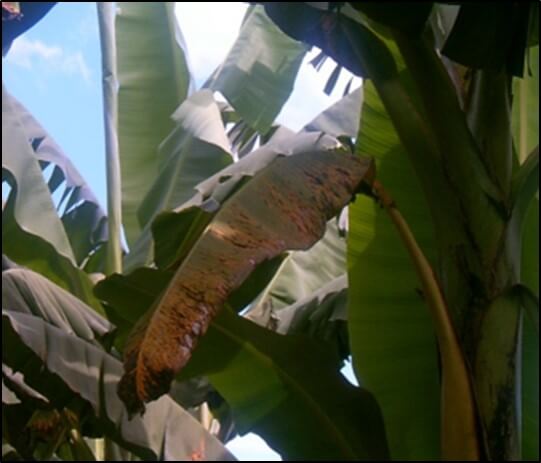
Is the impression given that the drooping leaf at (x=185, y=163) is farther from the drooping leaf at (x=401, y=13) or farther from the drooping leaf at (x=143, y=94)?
the drooping leaf at (x=401, y=13)

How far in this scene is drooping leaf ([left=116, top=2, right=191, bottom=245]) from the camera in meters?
2.52

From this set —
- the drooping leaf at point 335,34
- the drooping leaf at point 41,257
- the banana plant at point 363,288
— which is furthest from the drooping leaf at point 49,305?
the drooping leaf at point 335,34

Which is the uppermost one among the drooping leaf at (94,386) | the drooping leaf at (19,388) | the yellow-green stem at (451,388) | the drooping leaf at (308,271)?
the yellow-green stem at (451,388)

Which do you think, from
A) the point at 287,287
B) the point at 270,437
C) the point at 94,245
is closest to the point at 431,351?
the point at 270,437

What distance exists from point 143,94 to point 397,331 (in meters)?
1.51

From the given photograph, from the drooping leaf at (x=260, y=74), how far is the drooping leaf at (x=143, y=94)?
0.57 feet

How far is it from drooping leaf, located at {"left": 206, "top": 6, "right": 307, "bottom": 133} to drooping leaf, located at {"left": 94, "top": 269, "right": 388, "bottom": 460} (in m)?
1.16

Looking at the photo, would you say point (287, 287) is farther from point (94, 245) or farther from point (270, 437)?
point (270, 437)

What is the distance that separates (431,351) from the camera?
48.8 inches

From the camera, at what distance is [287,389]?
116 centimetres

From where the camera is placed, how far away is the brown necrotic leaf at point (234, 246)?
0.75 metres

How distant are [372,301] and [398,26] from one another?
1.41ft

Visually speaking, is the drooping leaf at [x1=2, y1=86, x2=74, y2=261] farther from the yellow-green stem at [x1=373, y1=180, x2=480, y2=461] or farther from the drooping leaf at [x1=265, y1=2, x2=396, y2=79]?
the yellow-green stem at [x1=373, y1=180, x2=480, y2=461]

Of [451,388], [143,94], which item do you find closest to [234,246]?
[451,388]
